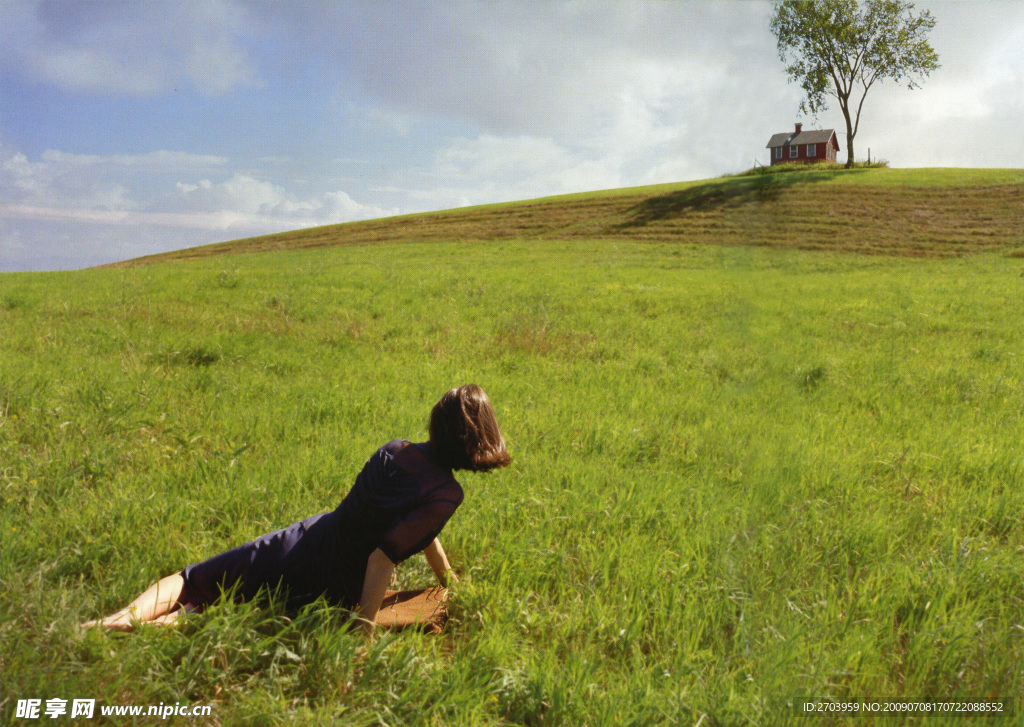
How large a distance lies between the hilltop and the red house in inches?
1037

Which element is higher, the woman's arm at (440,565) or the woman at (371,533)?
the woman at (371,533)

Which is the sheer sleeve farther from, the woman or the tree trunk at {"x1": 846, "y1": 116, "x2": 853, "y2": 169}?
the tree trunk at {"x1": 846, "y1": 116, "x2": 853, "y2": 169}

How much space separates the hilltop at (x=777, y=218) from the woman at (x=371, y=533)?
28.6m

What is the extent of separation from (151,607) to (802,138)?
3344 inches

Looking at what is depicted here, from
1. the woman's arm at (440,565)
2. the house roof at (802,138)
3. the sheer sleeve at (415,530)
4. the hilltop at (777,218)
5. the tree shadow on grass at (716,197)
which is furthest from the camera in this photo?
the house roof at (802,138)

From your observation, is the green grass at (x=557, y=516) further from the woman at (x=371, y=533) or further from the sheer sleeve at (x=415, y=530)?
the sheer sleeve at (x=415, y=530)

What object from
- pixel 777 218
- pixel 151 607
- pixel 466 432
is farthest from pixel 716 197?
pixel 151 607

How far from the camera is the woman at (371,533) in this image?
2.71 metres

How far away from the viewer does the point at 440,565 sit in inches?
122

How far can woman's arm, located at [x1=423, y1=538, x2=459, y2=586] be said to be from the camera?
306 centimetres

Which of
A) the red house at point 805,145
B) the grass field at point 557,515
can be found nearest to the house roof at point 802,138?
the red house at point 805,145

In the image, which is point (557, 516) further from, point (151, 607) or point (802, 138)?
point (802, 138)

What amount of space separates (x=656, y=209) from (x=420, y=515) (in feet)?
131

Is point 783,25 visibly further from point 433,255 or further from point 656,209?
point 433,255
